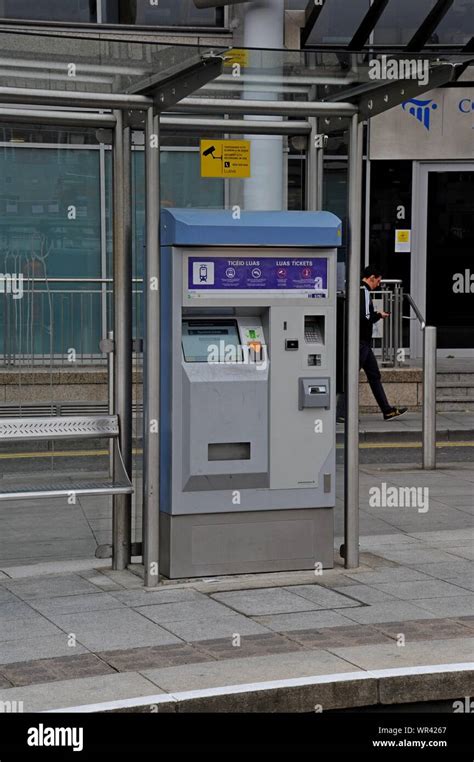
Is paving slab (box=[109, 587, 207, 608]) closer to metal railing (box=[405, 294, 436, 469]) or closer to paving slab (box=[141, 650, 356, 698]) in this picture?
paving slab (box=[141, 650, 356, 698])

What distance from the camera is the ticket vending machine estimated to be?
23.2 feet

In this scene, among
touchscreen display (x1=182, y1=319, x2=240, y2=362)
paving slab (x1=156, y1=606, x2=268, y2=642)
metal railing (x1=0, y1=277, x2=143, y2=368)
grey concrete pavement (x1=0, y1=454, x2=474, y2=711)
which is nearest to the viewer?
grey concrete pavement (x1=0, y1=454, x2=474, y2=711)

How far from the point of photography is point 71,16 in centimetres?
1681

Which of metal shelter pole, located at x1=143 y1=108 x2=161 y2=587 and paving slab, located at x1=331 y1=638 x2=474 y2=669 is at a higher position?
metal shelter pole, located at x1=143 y1=108 x2=161 y2=587

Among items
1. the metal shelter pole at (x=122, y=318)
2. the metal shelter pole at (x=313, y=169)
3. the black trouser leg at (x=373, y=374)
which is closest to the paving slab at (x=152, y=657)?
the metal shelter pole at (x=122, y=318)

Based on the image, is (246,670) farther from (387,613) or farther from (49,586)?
(49,586)

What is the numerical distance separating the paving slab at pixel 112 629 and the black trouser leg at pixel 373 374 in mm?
7243

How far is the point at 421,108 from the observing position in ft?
58.0

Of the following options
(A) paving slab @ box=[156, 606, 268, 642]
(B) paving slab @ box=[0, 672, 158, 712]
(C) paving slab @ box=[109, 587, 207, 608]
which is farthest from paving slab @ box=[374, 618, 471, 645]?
(B) paving slab @ box=[0, 672, 158, 712]

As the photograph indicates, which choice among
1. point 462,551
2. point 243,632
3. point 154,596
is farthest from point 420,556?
point 243,632

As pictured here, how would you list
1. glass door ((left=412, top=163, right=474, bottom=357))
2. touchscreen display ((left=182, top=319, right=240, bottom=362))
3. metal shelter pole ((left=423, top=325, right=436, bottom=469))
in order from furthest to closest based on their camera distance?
glass door ((left=412, top=163, right=474, bottom=357)) < metal shelter pole ((left=423, top=325, right=436, bottom=469)) < touchscreen display ((left=182, top=319, right=240, bottom=362))

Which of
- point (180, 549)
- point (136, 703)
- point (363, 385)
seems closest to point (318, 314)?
point (180, 549)

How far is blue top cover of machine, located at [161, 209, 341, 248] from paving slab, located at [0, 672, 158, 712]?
256 cm

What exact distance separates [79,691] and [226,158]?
4.60 m
